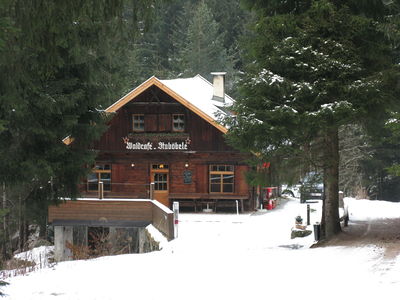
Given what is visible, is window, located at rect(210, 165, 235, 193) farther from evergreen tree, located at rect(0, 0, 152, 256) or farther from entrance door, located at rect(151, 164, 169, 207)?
evergreen tree, located at rect(0, 0, 152, 256)

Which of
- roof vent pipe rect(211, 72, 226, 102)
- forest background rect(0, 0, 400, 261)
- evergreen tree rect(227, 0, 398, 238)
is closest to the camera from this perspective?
forest background rect(0, 0, 400, 261)

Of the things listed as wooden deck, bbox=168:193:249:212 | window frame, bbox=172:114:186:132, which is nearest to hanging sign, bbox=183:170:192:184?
wooden deck, bbox=168:193:249:212

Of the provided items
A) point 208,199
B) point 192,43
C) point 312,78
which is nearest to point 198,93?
point 208,199

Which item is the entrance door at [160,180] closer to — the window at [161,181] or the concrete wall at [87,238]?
the window at [161,181]

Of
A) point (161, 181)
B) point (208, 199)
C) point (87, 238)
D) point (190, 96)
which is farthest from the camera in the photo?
point (190, 96)

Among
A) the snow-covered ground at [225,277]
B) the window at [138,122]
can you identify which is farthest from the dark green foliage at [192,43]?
the snow-covered ground at [225,277]

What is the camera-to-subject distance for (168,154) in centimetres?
2962

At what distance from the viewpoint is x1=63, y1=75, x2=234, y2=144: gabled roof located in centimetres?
2823

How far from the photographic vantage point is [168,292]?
30.2 feet

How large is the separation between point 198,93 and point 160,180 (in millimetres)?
6560

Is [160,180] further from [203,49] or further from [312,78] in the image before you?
[203,49]

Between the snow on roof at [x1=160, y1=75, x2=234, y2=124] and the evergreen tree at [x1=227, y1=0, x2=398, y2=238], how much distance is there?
13.6m

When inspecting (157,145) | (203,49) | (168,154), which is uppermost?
(203,49)

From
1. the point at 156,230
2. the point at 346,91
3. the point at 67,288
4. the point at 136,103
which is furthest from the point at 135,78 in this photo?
the point at 67,288
